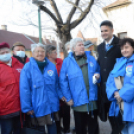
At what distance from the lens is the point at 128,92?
2.29 metres

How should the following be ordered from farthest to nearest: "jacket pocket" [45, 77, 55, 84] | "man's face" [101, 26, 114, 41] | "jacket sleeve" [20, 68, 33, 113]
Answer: "man's face" [101, 26, 114, 41], "jacket pocket" [45, 77, 55, 84], "jacket sleeve" [20, 68, 33, 113]

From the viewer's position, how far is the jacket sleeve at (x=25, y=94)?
2.60 metres

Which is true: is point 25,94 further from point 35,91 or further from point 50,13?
point 50,13

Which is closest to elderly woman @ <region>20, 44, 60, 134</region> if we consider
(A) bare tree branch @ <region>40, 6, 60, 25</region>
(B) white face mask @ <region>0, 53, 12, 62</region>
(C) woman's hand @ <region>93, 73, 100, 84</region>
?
(B) white face mask @ <region>0, 53, 12, 62</region>

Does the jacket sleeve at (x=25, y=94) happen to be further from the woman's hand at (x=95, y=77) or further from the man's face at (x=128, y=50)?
the man's face at (x=128, y=50)

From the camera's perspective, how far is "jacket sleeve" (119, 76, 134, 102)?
2275 millimetres

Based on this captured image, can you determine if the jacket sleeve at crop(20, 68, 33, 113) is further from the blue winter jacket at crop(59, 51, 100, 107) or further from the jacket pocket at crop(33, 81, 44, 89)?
the blue winter jacket at crop(59, 51, 100, 107)

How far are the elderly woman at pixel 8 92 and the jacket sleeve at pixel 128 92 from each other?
5.70ft

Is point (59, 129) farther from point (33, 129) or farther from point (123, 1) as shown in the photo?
point (123, 1)

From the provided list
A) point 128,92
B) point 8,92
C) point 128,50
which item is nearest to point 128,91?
point 128,92

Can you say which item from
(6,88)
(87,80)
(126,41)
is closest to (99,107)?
(87,80)

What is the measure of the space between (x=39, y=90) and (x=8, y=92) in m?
0.52

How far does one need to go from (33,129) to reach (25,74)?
0.92m

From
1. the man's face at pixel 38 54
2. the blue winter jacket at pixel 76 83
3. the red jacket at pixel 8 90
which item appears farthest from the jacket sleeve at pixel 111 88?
the red jacket at pixel 8 90
